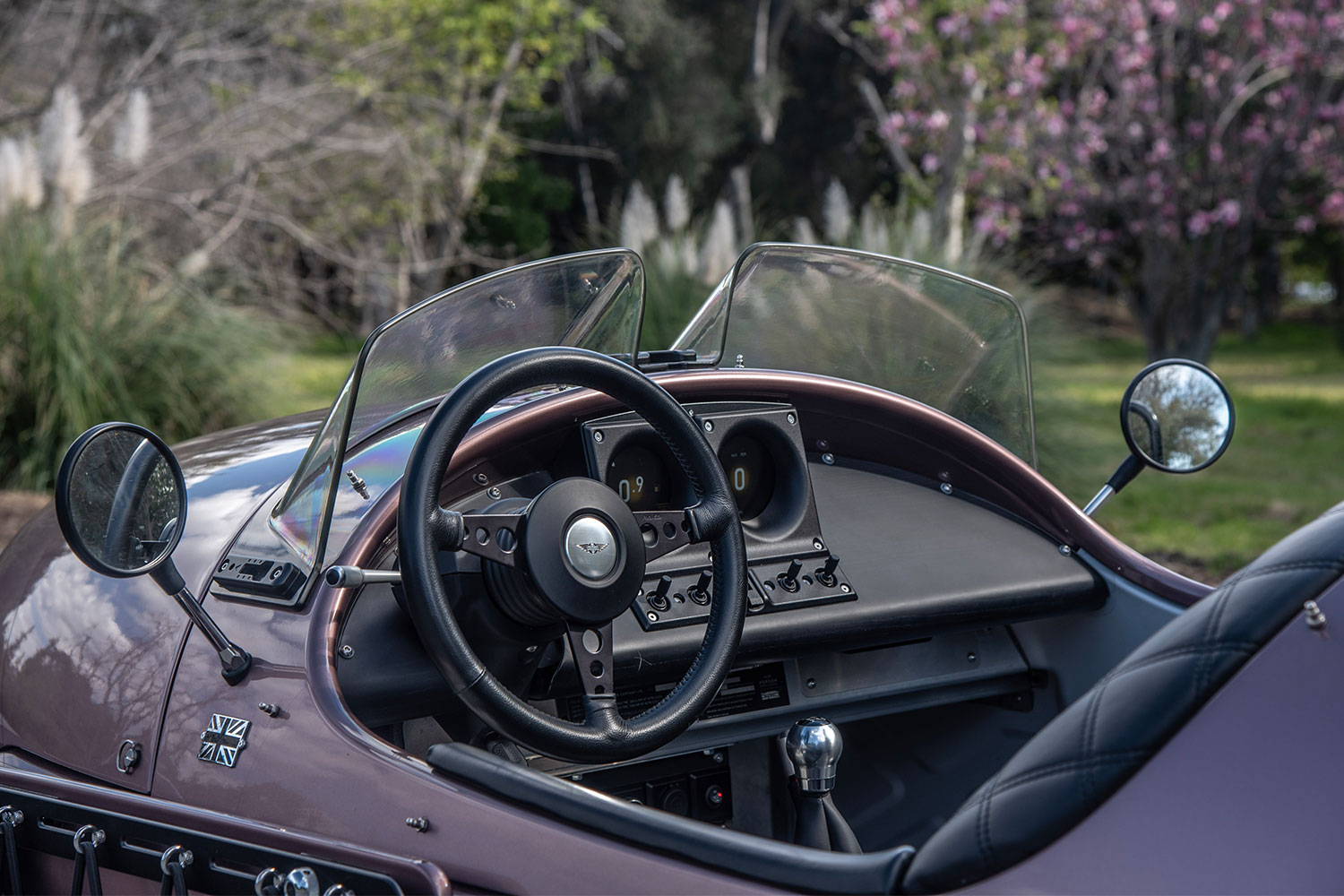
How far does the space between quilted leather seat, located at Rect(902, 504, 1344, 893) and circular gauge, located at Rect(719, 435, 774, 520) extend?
49.9 inches

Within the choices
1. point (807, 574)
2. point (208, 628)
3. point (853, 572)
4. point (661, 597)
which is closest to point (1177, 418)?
point (853, 572)

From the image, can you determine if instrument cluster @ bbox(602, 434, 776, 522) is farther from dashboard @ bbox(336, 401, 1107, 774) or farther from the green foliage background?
the green foliage background

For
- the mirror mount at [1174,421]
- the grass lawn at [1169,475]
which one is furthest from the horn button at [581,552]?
the grass lawn at [1169,475]

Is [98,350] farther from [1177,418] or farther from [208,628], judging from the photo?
[1177,418]

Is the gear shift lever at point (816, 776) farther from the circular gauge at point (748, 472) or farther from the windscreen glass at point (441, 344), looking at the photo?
the windscreen glass at point (441, 344)

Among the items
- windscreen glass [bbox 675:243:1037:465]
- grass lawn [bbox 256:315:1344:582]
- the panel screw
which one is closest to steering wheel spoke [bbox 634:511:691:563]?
windscreen glass [bbox 675:243:1037:465]

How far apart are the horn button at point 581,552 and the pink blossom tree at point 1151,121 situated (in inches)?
340

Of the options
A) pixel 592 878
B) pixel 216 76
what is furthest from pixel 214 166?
pixel 592 878

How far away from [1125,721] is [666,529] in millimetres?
968

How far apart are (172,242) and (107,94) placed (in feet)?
4.20

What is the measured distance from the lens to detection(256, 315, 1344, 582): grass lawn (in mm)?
7531

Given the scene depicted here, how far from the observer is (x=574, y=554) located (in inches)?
73.8

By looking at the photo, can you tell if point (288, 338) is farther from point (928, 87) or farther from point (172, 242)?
point (928, 87)

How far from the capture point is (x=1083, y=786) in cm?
121
